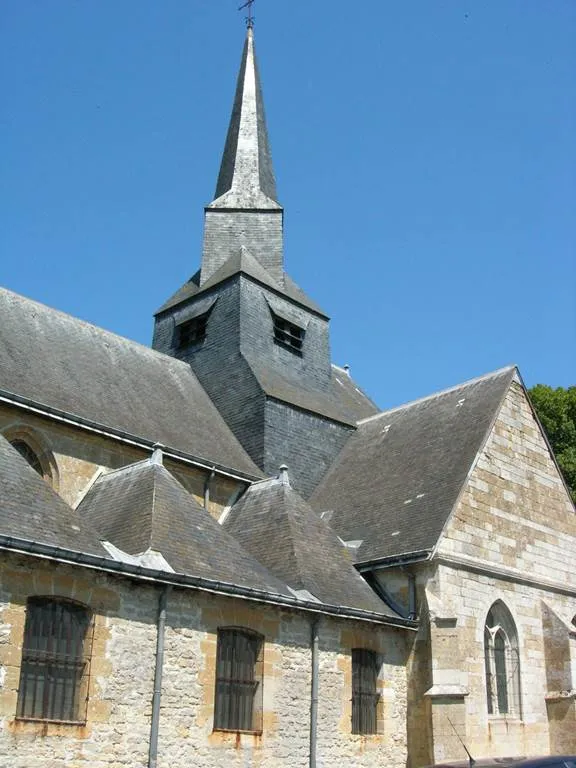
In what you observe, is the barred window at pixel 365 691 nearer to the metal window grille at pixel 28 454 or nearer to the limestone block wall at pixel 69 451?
the limestone block wall at pixel 69 451

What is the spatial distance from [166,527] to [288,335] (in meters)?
10.1

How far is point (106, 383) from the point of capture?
1703 centimetres

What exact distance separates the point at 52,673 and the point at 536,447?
10.8 m

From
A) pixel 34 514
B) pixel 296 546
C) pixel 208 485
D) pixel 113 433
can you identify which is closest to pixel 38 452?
pixel 113 433

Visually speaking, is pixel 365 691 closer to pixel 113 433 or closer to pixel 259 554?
pixel 259 554

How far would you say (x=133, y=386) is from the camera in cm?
1778

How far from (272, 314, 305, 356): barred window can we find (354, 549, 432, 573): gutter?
296 inches

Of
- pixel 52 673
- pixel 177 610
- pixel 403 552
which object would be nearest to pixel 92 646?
pixel 52 673

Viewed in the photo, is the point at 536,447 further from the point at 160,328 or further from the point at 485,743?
the point at 160,328

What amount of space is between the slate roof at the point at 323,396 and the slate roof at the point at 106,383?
131cm

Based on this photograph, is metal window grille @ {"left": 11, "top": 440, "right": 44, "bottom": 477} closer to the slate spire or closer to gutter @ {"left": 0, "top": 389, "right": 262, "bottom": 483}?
gutter @ {"left": 0, "top": 389, "right": 262, "bottom": 483}

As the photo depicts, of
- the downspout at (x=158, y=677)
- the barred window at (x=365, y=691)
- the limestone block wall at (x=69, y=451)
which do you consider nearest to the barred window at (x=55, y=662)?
the downspout at (x=158, y=677)

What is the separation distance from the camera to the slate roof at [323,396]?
19.1 metres

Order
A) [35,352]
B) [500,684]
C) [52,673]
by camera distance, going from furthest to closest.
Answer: [35,352], [500,684], [52,673]
